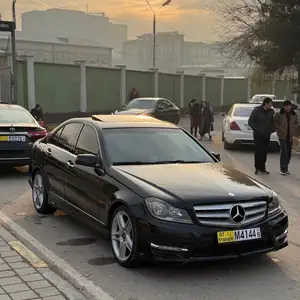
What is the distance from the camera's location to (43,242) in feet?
19.8

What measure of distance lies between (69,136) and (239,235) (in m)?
3.14

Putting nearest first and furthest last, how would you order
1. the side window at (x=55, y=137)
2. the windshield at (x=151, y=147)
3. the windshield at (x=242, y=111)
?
the windshield at (x=151, y=147) → the side window at (x=55, y=137) → the windshield at (x=242, y=111)

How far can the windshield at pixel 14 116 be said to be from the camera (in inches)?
424

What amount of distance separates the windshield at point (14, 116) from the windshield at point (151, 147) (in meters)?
5.12

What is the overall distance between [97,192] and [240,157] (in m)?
9.33

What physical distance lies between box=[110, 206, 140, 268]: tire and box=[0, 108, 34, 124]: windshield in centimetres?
612

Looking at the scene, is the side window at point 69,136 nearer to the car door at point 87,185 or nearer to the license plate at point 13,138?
the car door at point 87,185

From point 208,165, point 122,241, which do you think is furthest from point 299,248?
point 122,241

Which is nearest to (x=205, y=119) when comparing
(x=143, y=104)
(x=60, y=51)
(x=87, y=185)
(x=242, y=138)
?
(x=242, y=138)

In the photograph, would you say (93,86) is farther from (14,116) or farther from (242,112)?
(14,116)

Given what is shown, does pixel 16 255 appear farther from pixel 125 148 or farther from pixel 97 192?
pixel 125 148

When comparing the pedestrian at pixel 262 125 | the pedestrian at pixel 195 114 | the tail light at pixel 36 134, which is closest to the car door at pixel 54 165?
the tail light at pixel 36 134

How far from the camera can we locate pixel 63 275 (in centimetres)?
489

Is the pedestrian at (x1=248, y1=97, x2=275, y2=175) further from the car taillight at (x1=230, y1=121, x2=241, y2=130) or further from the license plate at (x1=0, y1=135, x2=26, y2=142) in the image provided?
the license plate at (x1=0, y1=135, x2=26, y2=142)
